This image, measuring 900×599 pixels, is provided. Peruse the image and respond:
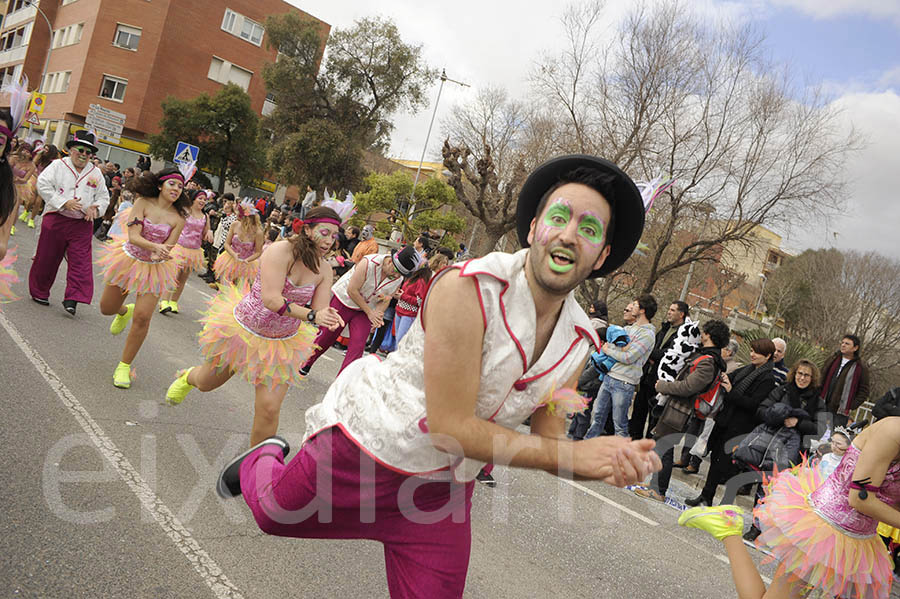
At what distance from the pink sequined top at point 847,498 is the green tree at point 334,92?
3727 cm

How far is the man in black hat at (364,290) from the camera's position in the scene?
7234mm

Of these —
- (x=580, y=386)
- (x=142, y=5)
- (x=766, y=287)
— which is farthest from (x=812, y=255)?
(x=142, y=5)

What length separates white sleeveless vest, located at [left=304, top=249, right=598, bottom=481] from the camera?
6.67 ft

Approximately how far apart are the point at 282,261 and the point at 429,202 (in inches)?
A: 1196

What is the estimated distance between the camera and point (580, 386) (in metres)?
9.38

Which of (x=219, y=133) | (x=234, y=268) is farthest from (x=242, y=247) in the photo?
(x=219, y=133)

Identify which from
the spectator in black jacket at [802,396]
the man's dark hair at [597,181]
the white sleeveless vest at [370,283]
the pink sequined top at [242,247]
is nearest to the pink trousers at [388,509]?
the man's dark hair at [597,181]

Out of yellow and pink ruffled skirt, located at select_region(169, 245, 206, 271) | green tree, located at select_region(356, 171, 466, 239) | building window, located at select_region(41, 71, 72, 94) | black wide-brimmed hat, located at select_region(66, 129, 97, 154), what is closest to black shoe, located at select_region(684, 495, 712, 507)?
yellow and pink ruffled skirt, located at select_region(169, 245, 206, 271)

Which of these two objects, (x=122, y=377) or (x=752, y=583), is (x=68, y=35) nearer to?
(x=122, y=377)

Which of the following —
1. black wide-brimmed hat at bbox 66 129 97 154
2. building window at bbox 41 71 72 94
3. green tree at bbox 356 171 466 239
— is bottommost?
black wide-brimmed hat at bbox 66 129 97 154

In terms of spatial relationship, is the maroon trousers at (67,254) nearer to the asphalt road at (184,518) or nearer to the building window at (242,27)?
the asphalt road at (184,518)

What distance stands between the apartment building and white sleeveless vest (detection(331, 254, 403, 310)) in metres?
37.6

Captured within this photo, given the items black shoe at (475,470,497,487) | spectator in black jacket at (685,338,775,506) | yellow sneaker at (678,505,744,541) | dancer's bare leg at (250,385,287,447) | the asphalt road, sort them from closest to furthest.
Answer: the asphalt road
yellow sneaker at (678,505,744,541)
dancer's bare leg at (250,385,287,447)
black shoe at (475,470,497,487)
spectator in black jacket at (685,338,775,506)

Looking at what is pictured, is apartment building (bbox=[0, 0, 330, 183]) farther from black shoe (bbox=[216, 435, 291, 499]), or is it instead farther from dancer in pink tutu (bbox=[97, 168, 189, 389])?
black shoe (bbox=[216, 435, 291, 499])
